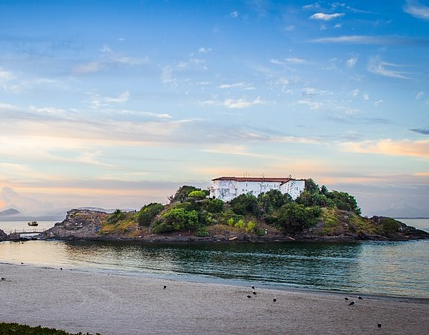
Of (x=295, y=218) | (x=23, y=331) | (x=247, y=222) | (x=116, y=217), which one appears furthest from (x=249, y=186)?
(x=23, y=331)

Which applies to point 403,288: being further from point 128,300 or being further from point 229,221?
point 229,221

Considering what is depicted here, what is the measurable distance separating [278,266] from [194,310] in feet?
138

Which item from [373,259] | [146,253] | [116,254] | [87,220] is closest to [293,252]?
[373,259]

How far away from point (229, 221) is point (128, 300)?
107 m

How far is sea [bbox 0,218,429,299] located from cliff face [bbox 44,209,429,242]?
2632cm

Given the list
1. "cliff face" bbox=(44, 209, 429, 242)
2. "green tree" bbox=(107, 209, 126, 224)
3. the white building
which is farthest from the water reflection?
"green tree" bbox=(107, 209, 126, 224)

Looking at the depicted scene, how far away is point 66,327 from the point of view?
3366 cm

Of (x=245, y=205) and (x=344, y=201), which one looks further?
(x=344, y=201)

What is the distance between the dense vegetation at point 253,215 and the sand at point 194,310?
3644 inches

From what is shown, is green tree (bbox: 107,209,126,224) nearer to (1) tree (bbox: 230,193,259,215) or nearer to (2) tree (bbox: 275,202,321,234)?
(1) tree (bbox: 230,193,259,215)

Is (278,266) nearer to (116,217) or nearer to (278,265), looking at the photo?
(278,265)

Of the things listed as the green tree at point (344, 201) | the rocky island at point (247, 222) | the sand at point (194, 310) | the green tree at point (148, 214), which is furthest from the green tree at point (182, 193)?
the sand at point (194, 310)

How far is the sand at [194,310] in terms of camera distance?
35.0 metres

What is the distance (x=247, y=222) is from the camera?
501 feet
